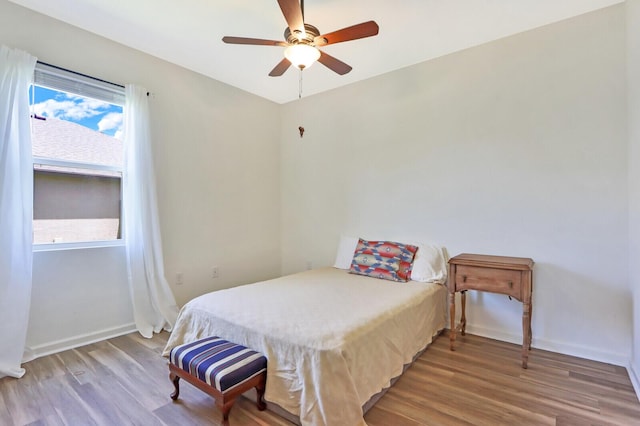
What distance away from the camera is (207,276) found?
350 cm

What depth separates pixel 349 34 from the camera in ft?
6.37

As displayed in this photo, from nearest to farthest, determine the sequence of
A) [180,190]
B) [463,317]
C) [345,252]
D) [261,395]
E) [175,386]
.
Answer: [261,395]
[175,386]
[463,317]
[180,190]
[345,252]

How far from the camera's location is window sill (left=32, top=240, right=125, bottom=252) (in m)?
2.46

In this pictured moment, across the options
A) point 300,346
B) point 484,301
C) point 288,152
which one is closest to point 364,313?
point 300,346

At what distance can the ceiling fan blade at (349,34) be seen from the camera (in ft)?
6.12

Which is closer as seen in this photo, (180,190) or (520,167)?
(520,167)

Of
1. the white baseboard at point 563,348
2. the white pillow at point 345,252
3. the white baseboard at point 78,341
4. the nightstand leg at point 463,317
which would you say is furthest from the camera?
the white pillow at point 345,252

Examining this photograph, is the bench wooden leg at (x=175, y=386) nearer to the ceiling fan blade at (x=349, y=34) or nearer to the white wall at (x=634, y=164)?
the ceiling fan blade at (x=349, y=34)

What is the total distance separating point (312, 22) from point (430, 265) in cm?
229

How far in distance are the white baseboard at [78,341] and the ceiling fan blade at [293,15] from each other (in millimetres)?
2863

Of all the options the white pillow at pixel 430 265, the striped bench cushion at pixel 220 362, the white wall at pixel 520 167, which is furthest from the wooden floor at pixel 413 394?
the white pillow at pixel 430 265

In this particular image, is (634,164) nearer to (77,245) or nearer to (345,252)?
(345,252)

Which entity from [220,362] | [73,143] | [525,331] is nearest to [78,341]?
[73,143]

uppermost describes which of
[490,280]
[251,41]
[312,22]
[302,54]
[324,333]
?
[312,22]
